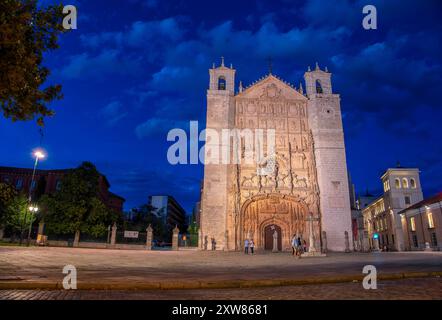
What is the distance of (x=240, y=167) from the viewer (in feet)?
103

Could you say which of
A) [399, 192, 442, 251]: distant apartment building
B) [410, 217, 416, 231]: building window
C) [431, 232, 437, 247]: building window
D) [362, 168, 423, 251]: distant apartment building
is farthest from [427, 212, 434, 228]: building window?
[362, 168, 423, 251]: distant apartment building

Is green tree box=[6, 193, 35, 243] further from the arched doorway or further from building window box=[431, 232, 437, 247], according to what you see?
building window box=[431, 232, 437, 247]

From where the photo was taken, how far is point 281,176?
31625 mm

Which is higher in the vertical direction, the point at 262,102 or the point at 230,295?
the point at 262,102

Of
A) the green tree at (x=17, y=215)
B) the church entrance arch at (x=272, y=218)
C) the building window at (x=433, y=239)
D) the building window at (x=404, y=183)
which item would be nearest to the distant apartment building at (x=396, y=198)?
the building window at (x=404, y=183)

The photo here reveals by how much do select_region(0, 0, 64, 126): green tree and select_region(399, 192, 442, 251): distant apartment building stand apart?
137 feet

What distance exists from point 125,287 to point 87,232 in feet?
93.0

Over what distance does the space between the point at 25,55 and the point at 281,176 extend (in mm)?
27634

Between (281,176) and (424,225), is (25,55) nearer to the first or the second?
(281,176)

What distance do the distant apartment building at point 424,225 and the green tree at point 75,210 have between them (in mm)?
38259

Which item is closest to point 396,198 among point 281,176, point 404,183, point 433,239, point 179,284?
point 404,183

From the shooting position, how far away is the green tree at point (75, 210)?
30.9 meters
